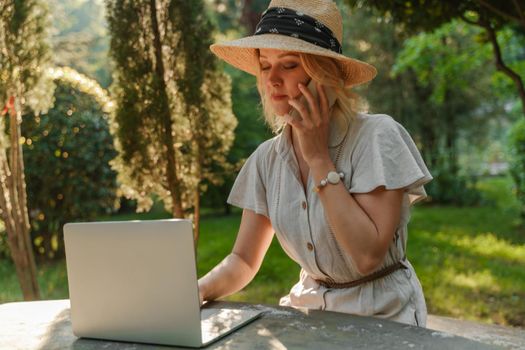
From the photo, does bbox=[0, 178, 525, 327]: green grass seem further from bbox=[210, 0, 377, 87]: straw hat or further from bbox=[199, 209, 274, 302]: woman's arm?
bbox=[210, 0, 377, 87]: straw hat

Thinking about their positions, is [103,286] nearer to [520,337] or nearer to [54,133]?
[520,337]

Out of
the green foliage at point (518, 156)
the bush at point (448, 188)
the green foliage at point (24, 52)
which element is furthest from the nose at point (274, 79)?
the bush at point (448, 188)

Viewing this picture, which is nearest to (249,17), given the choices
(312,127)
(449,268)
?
(449,268)

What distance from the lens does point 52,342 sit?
1.85 metres

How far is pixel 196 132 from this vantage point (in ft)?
14.3

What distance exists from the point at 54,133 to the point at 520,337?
6209mm

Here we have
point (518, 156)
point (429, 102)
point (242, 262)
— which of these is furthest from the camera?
point (429, 102)

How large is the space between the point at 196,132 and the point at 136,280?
274cm

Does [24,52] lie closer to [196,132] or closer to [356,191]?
[196,132]

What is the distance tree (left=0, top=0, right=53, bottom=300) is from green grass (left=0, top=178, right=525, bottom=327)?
2.61m

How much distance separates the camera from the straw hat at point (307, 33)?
220cm

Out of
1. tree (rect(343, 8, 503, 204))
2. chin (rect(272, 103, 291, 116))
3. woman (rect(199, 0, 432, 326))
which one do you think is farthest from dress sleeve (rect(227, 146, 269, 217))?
tree (rect(343, 8, 503, 204))

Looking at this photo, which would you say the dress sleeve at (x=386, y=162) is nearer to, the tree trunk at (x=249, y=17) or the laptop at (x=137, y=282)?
the laptop at (x=137, y=282)

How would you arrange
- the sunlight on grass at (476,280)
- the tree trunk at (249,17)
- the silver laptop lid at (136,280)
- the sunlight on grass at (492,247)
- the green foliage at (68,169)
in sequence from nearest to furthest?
the silver laptop lid at (136,280) → the sunlight on grass at (476,280) → the green foliage at (68,169) → the sunlight on grass at (492,247) → the tree trunk at (249,17)
